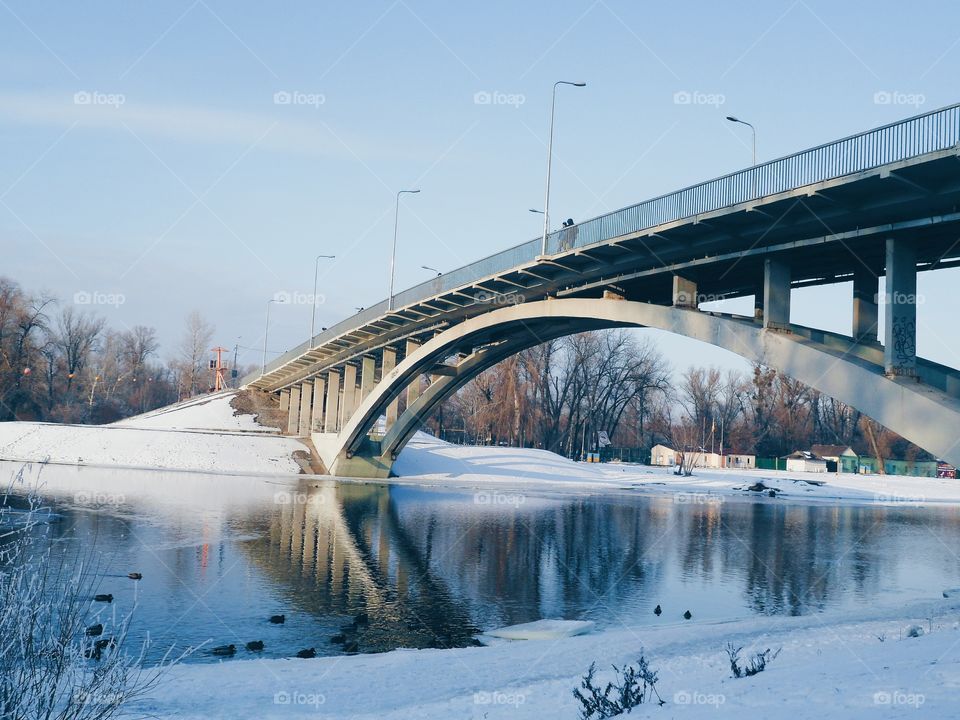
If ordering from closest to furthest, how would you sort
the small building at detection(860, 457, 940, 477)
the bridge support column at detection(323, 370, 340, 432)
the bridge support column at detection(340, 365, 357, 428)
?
the bridge support column at detection(340, 365, 357, 428)
the bridge support column at detection(323, 370, 340, 432)
the small building at detection(860, 457, 940, 477)

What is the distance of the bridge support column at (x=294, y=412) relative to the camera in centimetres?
7200

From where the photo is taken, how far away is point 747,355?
822 inches

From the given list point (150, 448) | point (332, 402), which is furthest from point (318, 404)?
point (150, 448)

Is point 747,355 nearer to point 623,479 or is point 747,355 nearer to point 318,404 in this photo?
point 623,479

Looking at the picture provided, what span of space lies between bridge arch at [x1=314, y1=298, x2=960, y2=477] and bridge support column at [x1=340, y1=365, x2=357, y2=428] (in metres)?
7.28

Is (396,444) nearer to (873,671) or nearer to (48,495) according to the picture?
(48,495)

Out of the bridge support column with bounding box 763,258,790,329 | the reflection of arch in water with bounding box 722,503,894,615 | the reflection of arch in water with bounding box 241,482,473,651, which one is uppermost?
the bridge support column with bounding box 763,258,790,329

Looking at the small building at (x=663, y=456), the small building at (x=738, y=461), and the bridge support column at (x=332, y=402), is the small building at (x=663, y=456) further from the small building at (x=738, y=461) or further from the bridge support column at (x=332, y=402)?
the bridge support column at (x=332, y=402)

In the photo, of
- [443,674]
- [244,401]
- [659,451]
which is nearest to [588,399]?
[659,451]

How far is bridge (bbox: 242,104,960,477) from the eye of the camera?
16.0 meters

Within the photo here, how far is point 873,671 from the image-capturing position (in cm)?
846

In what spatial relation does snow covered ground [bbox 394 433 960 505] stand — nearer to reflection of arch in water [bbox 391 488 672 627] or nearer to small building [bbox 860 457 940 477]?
reflection of arch in water [bbox 391 488 672 627]

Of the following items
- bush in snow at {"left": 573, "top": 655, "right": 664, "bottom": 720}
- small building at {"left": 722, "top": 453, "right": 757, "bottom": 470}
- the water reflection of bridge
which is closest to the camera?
bush in snow at {"left": 573, "top": 655, "right": 664, "bottom": 720}

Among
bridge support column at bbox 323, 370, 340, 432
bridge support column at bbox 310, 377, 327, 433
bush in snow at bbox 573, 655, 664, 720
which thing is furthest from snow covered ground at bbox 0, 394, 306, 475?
bush in snow at bbox 573, 655, 664, 720
